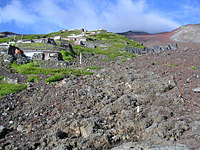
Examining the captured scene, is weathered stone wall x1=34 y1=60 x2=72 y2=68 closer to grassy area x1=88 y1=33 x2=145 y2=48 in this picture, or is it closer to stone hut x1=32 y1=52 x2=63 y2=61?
stone hut x1=32 y1=52 x2=63 y2=61

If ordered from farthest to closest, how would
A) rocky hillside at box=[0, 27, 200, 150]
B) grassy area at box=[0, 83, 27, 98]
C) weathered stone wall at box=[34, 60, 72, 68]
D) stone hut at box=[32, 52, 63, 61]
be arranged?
stone hut at box=[32, 52, 63, 61] < weathered stone wall at box=[34, 60, 72, 68] < grassy area at box=[0, 83, 27, 98] < rocky hillside at box=[0, 27, 200, 150]

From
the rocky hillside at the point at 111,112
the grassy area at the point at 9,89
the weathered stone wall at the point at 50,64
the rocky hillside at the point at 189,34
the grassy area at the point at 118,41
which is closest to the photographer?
the rocky hillside at the point at 111,112

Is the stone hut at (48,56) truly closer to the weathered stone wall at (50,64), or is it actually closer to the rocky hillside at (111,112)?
the weathered stone wall at (50,64)

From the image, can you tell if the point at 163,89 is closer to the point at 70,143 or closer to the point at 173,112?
the point at 173,112

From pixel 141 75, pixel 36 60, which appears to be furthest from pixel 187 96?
pixel 36 60

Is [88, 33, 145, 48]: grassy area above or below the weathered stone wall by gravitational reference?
above

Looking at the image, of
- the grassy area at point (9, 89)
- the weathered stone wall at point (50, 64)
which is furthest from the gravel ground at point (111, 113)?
the weathered stone wall at point (50, 64)

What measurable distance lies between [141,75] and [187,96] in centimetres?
374

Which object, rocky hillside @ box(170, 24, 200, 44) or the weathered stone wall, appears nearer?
the weathered stone wall

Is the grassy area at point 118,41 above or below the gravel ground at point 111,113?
above

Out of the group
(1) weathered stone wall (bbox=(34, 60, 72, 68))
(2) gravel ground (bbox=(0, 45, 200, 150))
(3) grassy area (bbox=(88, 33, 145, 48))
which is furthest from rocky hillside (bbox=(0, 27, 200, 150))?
(3) grassy area (bbox=(88, 33, 145, 48))

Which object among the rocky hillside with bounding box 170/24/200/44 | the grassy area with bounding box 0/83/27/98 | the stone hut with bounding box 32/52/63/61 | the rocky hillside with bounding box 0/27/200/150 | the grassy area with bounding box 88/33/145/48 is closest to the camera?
the rocky hillside with bounding box 0/27/200/150

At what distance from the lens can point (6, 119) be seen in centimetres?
893

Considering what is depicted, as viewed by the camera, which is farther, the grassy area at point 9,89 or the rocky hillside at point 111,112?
the grassy area at point 9,89
